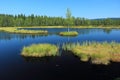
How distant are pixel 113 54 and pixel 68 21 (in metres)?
72.1

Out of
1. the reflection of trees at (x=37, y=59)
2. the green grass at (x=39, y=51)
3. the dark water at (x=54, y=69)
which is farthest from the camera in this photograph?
the green grass at (x=39, y=51)

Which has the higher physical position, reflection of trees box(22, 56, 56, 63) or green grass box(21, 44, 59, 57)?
green grass box(21, 44, 59, 57)

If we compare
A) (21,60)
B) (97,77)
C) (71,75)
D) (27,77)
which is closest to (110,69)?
(97,77)

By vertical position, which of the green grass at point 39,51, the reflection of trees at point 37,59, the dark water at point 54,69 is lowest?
the dark water at point 54,69

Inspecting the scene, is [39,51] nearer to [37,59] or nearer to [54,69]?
[37,59]

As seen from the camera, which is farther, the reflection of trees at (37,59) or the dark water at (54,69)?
the reflection of trees at (37,59)

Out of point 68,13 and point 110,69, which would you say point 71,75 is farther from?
point 68,13

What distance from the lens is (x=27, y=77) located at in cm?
2523

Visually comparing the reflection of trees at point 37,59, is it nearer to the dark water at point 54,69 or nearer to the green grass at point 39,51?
the dark water at point 54,69

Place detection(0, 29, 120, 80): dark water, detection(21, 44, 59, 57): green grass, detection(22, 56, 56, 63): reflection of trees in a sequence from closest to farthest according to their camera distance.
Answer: detection(0, 29, 120, 80): dark water → detection(22, 56, 56, 63): reflection of trees → detection(21, 44, 59, 57): green grass

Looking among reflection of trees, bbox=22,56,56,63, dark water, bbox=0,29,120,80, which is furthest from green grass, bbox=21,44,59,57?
dark water, bbox=0,29,120,80

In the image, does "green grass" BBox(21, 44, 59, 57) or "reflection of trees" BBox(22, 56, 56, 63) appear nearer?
"reflection of trees" BBox(22, 56, 56, 63)

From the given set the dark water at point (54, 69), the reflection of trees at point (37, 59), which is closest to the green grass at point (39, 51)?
the reflection of trees at point (37, 59)

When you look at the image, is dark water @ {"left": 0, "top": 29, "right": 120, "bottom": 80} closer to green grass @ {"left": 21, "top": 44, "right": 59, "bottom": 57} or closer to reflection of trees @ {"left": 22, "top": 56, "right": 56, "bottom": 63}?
reflection of trees @ {"left": 22, "top": 56, "right": 56, "bottom": 63}
